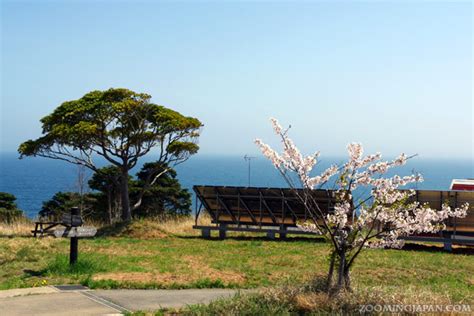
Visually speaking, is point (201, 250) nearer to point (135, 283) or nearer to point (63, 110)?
point (135, 283)

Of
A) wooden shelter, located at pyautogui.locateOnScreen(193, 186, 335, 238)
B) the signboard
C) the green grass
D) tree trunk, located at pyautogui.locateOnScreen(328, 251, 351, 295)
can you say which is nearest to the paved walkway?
the green grass

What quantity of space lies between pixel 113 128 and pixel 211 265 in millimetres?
11165

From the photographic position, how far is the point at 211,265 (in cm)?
1588

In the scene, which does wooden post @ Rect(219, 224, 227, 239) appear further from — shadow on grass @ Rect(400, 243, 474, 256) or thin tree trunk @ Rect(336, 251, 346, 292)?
thin tree trunk @ Rect(336, 251, 346, 292)

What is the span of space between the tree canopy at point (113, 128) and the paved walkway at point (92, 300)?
1267 centimetres

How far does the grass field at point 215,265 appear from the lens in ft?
42.5

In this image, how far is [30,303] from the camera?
10.6m

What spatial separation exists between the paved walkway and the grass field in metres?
0.65

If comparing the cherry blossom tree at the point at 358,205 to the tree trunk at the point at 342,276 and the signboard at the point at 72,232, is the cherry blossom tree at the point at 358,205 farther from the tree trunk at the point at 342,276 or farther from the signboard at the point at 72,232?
the signboard at the point at 72,232

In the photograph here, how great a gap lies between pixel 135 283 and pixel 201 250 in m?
6.79

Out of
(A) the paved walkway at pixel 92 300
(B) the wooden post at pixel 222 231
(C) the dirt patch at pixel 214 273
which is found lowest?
(A) the paved walkway at pixel 92 300

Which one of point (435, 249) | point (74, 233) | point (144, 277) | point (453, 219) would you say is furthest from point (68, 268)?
point (453, 219)

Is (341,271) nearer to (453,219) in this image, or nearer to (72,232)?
(72,232)

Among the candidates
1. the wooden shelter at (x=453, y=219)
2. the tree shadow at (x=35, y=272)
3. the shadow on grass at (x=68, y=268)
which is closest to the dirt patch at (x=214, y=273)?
the shadow on grass at (x=68, y=268)
